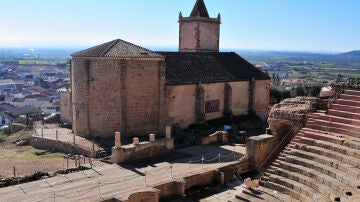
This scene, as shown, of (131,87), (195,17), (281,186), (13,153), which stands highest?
(195,17)

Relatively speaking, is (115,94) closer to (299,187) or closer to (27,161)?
(27,161)

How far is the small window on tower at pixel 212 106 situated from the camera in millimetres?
37906

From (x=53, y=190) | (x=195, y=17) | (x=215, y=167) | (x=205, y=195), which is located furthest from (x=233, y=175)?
(x=195, y=17)

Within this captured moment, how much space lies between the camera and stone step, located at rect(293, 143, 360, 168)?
55.0 ft

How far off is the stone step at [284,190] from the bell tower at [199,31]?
29.1 m

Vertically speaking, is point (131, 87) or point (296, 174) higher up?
point (131, 87)

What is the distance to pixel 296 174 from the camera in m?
17.9

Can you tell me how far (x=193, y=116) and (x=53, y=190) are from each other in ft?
62.2

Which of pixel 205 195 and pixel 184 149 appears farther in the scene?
pixel 184 149

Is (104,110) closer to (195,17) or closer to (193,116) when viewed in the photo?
(193,116)

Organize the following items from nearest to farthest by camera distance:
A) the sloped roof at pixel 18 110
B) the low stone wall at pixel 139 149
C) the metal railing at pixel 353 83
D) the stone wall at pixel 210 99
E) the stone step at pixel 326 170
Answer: the stone step at pixel 326 170, the metal railing at pixel 353 83, the low stone wall at pixel 139 149, the stone wall at pixel 210 99, the sloped roof at pixel 18 110

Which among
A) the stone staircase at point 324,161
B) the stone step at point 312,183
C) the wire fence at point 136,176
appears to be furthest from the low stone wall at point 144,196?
the stone step at point 312,183

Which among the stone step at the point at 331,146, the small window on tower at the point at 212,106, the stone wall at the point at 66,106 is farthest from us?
the stone wall at the point at 66,106

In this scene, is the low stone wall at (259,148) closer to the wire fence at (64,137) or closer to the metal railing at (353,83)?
the metal railing at (353,83)
